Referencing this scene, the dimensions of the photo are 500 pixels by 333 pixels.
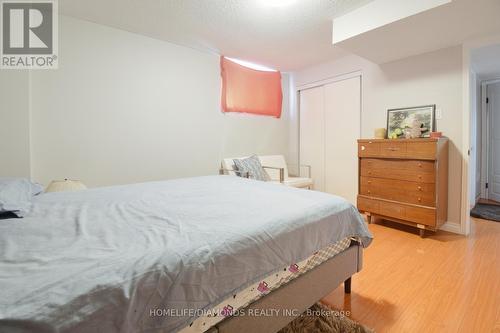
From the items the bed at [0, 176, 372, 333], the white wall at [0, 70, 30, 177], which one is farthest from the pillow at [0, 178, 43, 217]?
the white wall at [0, 70, 30, 177]

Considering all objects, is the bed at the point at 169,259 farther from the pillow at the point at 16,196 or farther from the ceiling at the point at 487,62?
the ceiling at the point at 487,62

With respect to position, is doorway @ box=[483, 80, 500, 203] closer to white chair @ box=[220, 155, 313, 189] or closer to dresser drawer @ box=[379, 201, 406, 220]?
dresser drawer @ box=[379, 201, 406, 220]

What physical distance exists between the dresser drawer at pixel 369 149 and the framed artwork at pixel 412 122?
1.14 feet

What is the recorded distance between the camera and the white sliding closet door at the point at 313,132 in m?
4.32

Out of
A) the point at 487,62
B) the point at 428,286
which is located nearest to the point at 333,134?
the point at 487,62

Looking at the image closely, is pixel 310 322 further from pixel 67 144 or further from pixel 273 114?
pixel 273 114

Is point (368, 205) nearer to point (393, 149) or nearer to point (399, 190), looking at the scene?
point (399, 190)

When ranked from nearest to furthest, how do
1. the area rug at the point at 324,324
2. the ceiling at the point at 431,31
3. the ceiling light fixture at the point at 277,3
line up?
1. the area rug at the point at 324,324
2. the ceiling at the point at 431,31
3. the ceiling light fixture at the point at 277,3

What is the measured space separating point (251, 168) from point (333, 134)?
1.50 meters

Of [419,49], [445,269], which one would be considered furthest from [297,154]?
[445,269]

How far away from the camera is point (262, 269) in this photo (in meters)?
1.08

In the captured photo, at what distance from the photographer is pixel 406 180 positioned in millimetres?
2873

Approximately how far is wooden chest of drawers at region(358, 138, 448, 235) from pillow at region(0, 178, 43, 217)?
10.8 ft

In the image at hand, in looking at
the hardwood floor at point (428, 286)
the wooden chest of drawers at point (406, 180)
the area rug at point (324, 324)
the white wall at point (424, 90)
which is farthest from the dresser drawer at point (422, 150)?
the area rug at point (324, 324)
